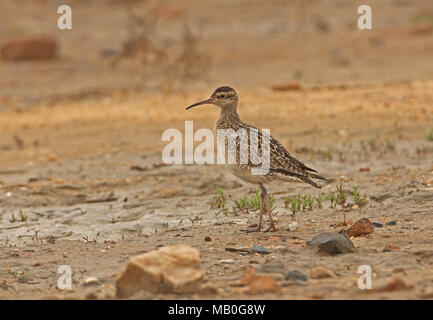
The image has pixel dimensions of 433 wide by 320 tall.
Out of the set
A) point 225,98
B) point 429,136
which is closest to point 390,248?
point 225,98

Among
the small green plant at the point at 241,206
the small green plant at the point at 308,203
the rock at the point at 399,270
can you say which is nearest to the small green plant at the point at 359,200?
the small green plant at the point at 308,203

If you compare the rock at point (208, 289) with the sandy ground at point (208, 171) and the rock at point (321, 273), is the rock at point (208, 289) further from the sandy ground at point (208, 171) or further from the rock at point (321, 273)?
the rock at point (321, 273)

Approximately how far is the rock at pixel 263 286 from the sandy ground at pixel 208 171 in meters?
0.05

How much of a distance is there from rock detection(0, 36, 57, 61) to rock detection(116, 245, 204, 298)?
63.4ft

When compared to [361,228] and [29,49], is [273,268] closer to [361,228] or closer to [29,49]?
[361,228]

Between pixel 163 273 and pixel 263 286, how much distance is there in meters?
0.68

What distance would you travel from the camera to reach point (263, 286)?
517cm

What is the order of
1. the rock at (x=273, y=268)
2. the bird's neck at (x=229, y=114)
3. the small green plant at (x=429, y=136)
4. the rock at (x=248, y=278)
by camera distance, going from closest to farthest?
the rock at (x=248, y=278), the rock at (x=273, y=268), the bird's neck at (x=229, y=114), the small green plant at (x=429, y=136)

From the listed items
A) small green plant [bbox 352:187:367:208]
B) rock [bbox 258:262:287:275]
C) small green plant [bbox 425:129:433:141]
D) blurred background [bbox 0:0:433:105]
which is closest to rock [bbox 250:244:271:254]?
rock [bbox 258:262:287:275]

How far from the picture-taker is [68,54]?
2477 cm

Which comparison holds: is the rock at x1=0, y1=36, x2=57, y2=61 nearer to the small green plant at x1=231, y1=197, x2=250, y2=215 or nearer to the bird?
the small green plant at x1=231, y1=197, x2=250, y2=215

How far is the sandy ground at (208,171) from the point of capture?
6.12 meters
